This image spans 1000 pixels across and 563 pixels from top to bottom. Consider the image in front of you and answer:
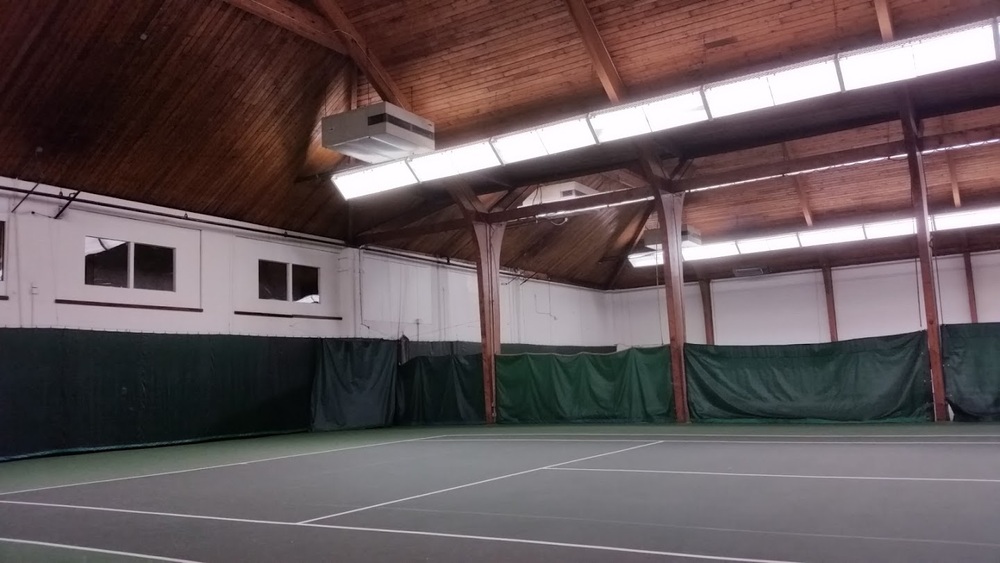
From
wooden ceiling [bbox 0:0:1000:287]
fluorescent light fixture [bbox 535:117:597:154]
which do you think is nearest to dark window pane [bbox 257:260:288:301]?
wooden ceiling [bbox 0:0:1000:287]

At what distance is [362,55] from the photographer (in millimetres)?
12953

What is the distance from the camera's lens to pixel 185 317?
14680 millimetres

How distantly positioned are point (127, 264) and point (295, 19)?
5.57 metres

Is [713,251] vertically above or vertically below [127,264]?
above

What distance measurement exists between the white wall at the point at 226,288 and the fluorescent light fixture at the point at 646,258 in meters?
3.38

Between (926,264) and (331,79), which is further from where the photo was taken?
(331,79)

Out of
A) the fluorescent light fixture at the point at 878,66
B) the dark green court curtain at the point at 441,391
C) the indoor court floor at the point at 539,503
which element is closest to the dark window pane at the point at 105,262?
the indoor court floor at the point at 539,503

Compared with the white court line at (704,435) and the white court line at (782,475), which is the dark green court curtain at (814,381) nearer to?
the white court line at (704,435)

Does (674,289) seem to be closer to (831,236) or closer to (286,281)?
(286,281)

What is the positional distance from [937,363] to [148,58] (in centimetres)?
1364

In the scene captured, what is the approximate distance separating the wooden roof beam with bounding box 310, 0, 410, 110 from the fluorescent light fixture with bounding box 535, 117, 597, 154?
268 centimetres

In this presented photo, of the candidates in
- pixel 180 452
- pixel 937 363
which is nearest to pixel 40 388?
pixel 180 452

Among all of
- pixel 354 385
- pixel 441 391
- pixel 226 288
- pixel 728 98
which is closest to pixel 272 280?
pixel 226 288

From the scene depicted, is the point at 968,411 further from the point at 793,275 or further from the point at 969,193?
the point at 793,275
